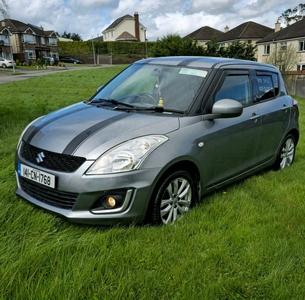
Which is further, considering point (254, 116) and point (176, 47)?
point (176, 47)

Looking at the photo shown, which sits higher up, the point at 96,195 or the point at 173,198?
the point at 96,195

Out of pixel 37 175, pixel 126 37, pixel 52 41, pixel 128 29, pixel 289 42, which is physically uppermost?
pixel 128 29

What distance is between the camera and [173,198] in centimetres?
349

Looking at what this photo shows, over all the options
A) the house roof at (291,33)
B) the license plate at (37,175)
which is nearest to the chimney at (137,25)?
the house roof at (291,33)

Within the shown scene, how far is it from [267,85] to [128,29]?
92038 mm

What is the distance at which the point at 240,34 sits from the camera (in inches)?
2473

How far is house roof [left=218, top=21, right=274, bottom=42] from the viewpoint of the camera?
62.1 m

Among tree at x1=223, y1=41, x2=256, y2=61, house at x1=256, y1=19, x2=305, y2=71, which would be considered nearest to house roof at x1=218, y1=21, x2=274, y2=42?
house at x1=256, y1=19, x2=305, y2=71

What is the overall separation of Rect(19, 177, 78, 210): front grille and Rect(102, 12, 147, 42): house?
89.4 metres

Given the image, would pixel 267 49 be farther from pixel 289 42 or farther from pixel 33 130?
pixel 33 130

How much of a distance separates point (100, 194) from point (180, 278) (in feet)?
3.23

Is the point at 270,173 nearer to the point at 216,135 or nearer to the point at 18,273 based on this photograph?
the point at 216,135

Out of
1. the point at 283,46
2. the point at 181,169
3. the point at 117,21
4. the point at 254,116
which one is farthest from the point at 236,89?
the point at 117,21

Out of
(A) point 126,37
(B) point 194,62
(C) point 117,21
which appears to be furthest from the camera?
(C) point 117,21
